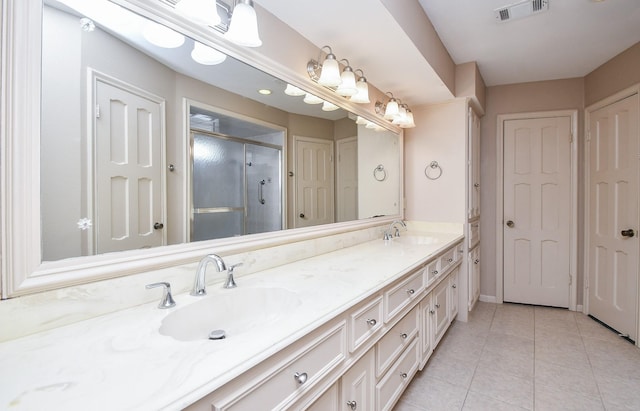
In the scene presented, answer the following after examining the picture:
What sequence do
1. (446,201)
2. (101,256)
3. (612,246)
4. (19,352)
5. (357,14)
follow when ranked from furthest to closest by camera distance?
1. (446,201)
2. (612,246)
3. (357,14)
4. (101,256)
5. (19,352)

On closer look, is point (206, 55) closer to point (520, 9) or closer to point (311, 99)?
point (311, 99)

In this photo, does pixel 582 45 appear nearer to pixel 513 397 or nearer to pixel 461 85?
pixel 461 85

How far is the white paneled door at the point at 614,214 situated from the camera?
8.10 feet

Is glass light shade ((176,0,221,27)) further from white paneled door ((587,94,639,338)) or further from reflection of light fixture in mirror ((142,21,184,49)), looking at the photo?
white paneled door ((587,94,639,338))

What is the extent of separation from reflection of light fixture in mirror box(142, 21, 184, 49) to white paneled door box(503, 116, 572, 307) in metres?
3.42

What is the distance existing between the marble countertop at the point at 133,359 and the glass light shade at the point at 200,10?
947mm

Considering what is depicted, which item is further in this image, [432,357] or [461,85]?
[461,85]

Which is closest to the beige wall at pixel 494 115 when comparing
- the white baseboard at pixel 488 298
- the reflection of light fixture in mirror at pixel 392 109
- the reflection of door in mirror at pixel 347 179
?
the white baseboard at pixel 488 298

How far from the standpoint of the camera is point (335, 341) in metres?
1.00

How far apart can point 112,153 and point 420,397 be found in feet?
6.44

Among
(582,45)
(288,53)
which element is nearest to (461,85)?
(582,45)

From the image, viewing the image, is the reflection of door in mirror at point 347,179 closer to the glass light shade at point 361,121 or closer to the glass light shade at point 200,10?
the glass light shade at point 361,121

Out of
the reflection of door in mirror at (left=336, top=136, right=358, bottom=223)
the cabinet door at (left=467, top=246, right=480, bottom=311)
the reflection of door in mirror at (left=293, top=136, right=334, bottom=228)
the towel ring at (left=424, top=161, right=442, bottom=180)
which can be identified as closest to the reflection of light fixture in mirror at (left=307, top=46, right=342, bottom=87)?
the reflection of door in mirror at (left=293, top=136, right=334, bottom=228)

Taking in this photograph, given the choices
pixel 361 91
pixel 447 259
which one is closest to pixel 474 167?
pixel 447 259
